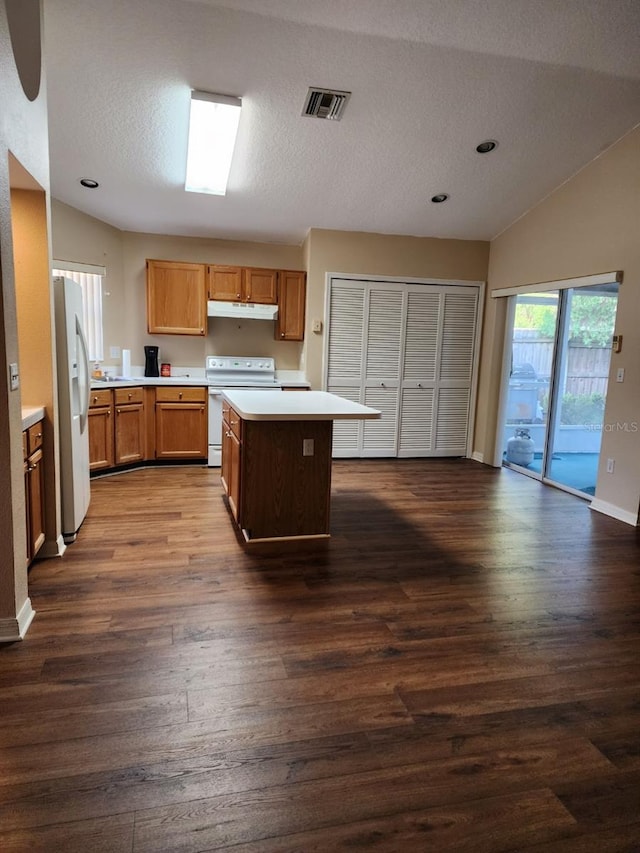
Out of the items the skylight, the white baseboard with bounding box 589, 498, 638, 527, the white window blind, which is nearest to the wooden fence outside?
the white baseboard with bounding box 589, 498, 638, 527

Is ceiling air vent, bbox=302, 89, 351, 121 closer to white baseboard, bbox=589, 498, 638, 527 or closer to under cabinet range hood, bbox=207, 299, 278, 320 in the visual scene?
under cabinet range hood, bbox=207, 299, 278, 320

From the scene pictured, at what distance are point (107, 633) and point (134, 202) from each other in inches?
161

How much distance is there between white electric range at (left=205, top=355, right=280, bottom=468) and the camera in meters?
5.24

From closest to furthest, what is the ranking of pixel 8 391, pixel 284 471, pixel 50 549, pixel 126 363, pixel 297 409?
pixel 8 391 < pixel 50 549 < pixel 297 409 < pixel 284 471 < pixel 126 363

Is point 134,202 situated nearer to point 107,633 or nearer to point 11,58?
point 11,58

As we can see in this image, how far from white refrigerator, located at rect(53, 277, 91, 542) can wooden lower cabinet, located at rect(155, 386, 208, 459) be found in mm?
1737

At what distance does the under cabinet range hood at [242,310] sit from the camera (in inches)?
214

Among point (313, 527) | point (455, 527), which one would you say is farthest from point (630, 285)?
point (313, 527)

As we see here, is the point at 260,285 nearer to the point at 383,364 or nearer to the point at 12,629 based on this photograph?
the point at 383,364

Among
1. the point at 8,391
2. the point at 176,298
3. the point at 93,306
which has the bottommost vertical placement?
the point at 8,391

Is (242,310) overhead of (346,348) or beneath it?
overhead

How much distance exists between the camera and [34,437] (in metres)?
2.66

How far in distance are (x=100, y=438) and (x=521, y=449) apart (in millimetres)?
4569

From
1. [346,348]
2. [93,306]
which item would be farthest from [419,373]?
[93,306]
